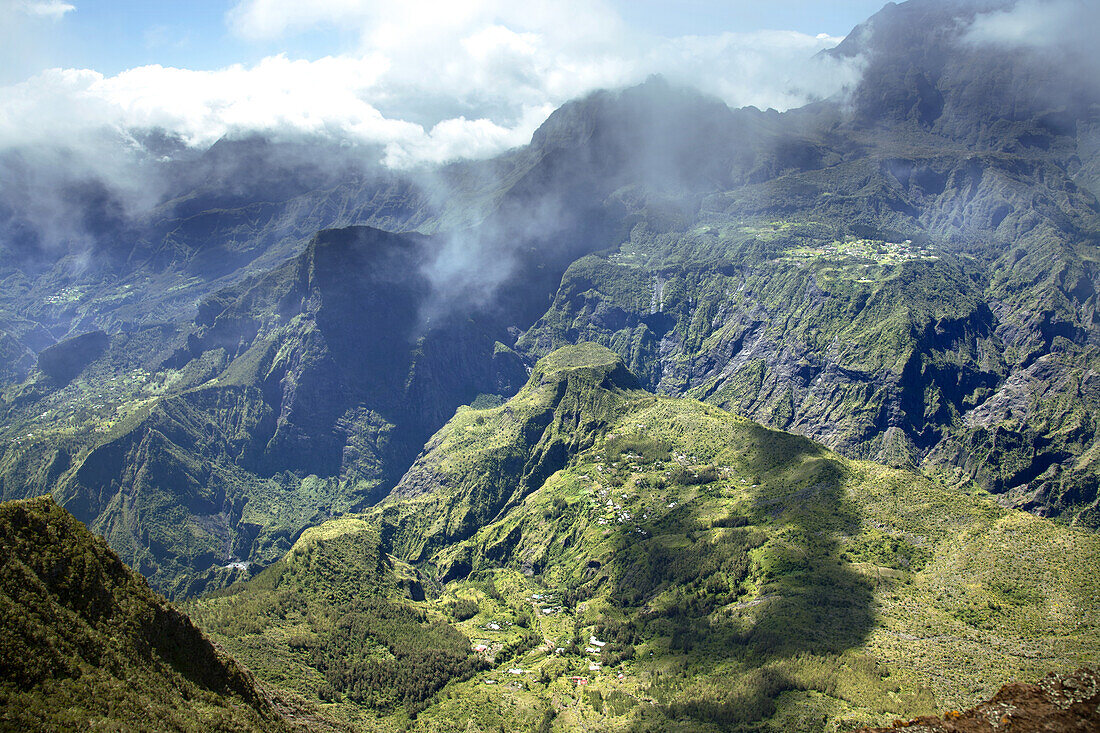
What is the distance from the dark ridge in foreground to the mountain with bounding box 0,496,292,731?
267ft

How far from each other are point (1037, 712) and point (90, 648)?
103 metres

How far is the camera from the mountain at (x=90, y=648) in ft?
233

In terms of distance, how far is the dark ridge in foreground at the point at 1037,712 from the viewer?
55656mm

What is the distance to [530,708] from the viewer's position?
17888 centimetres

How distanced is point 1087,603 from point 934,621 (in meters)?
29.5

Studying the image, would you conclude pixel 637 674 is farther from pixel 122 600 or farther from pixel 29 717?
pixel 29 717

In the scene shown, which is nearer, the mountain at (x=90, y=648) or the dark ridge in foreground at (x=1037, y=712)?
the dark ridge in foreground at (x=1037, y=712)

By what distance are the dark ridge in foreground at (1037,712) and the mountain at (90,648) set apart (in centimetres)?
8130

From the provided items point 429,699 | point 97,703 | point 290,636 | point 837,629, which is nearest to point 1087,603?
point 837,629

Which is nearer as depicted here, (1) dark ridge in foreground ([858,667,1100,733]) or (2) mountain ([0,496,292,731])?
(1) dark ridge in foreground ([858,667,1100,733])

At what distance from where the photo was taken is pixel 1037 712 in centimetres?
5697

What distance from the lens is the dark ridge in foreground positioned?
55.7 m

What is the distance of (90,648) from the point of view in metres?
81.9

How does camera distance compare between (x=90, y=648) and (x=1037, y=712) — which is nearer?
(x=1037, y=712)
